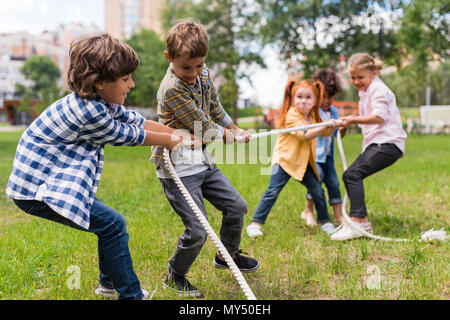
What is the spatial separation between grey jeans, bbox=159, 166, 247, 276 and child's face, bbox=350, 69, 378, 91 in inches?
80.0

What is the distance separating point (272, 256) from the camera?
3553mm

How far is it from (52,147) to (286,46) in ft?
69.1

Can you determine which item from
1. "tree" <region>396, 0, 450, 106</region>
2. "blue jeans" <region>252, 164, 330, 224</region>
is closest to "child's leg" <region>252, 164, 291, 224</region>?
"blue jeans" <region>252, 164, 330, 224</region>

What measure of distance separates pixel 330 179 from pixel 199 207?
7.94 ft

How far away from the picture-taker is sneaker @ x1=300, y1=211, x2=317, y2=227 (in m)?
4.71

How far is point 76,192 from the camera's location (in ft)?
7.39

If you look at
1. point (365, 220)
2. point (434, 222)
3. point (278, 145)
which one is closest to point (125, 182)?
point (278, 145)

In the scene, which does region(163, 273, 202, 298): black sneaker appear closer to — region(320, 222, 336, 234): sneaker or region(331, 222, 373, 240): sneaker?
region(331, 222, 373, 240): sneaker

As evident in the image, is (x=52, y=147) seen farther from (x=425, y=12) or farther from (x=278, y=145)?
(x=425, y=12)

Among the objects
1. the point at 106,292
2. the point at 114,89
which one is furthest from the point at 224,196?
the point at 114,89

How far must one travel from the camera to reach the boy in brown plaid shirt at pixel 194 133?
8.76ft

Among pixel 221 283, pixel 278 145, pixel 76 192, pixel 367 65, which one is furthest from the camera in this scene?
pixel 278 145

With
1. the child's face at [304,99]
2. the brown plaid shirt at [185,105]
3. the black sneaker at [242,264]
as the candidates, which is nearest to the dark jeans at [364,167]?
the child's face at [304,99]

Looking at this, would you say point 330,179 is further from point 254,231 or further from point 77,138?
point 77,138
